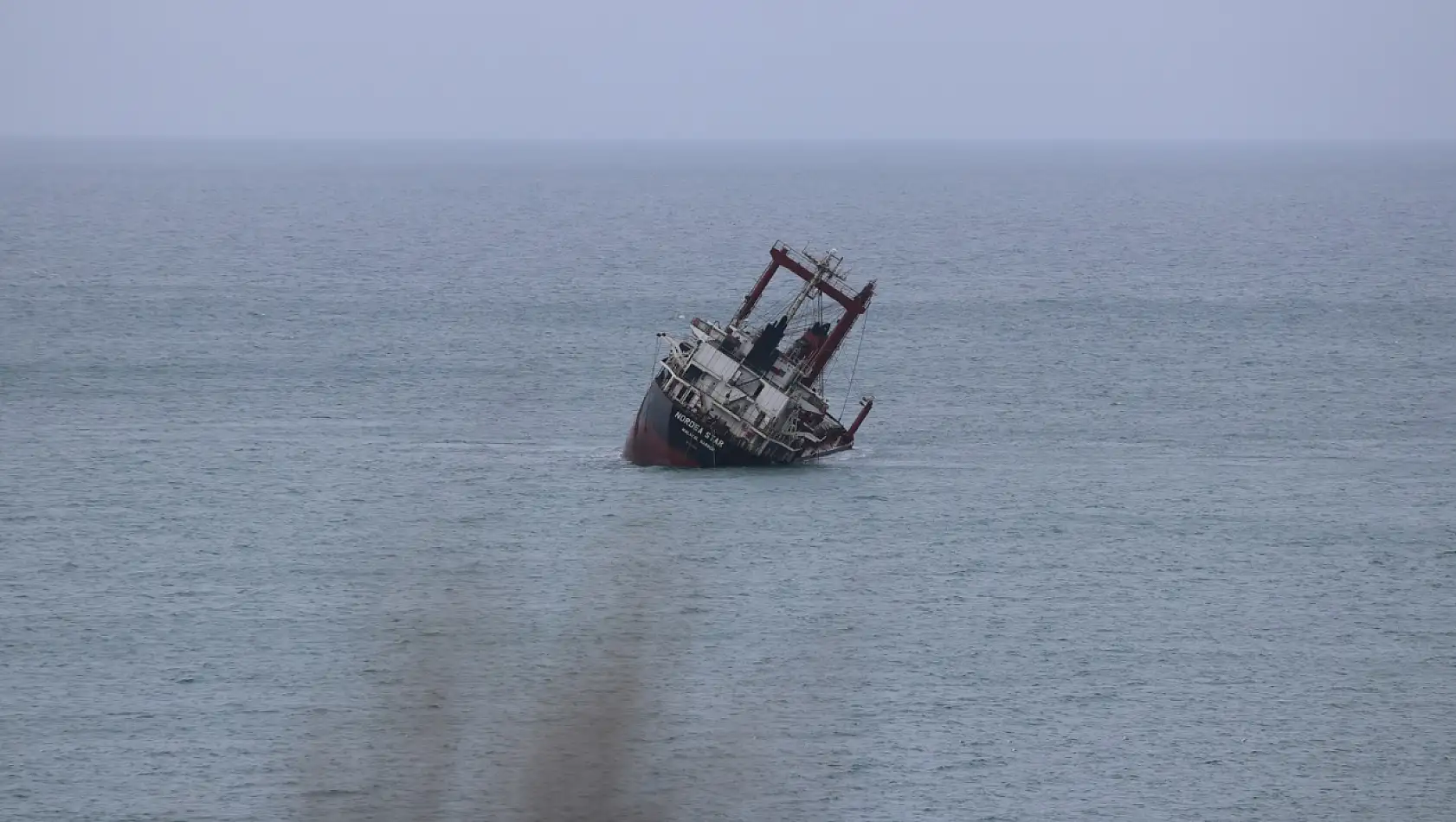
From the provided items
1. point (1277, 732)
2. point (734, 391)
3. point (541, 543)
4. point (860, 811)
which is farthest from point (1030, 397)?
point (860, 811)

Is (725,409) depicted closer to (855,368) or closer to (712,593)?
(712,593)

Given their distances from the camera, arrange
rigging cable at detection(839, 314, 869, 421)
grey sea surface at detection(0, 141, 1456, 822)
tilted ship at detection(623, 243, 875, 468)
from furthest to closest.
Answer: rigging cable at detection(839, 314, 869, 421)
tilted ship at detection(623, 243, 875, 468)
grey sea surface at detection(0, 141, 1456, 822)

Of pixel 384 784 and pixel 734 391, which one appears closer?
pixel 384 784

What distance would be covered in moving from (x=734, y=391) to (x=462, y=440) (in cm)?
1979

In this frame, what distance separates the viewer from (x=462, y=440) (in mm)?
103688

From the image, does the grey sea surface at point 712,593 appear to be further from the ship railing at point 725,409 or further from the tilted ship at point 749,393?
the ship railing at point 725,409

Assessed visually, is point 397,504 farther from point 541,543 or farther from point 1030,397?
point 1030,397

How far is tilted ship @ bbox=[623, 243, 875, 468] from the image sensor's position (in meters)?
90.8

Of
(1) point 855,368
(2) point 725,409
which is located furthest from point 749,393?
(1) point 855,368

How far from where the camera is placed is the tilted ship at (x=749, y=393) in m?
90.8

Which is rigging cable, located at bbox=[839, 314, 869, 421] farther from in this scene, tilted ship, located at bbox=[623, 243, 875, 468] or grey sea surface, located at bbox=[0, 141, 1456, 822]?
tilted ship, located at bbox=[623, 243, 875, 468]

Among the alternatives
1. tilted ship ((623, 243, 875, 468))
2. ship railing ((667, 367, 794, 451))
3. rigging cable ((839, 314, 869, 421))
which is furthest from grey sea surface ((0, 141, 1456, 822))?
ship railing ((667, 367, 794, 451))

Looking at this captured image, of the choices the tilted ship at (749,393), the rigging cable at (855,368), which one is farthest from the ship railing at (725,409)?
the rigging cable at (855,368)

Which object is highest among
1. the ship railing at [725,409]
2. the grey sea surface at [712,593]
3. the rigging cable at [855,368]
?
the ship railing at [725,409]
